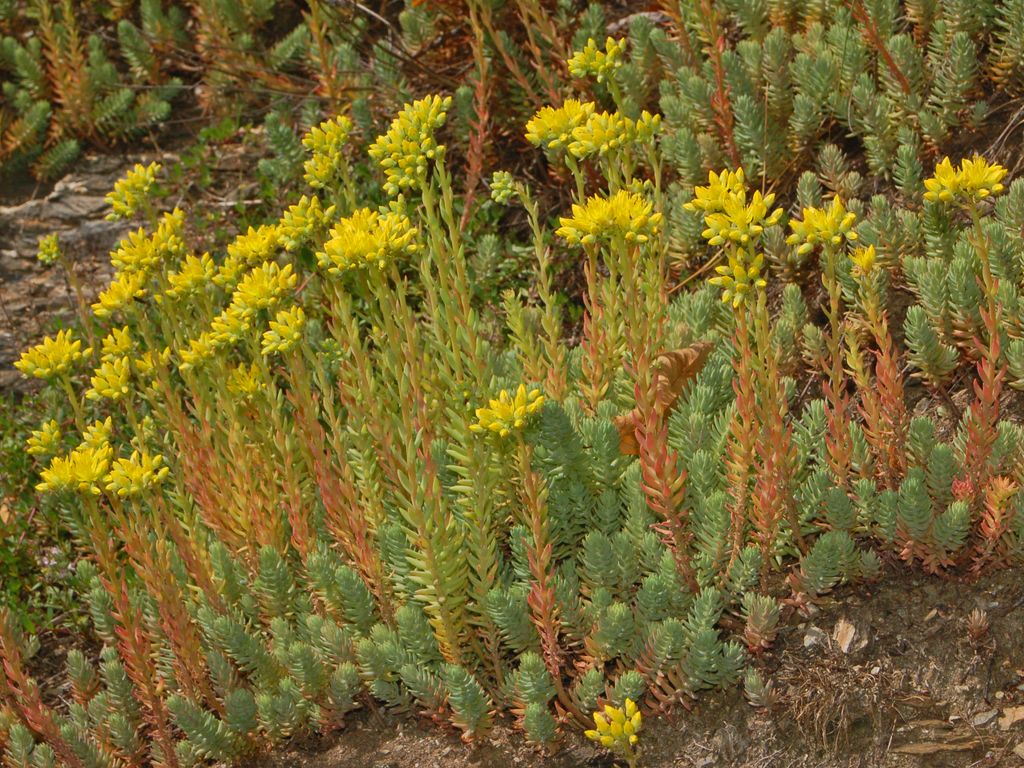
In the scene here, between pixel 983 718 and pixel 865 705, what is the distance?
9.9 inches

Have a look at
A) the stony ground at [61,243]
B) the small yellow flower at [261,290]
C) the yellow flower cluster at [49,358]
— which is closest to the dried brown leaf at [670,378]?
the small yellow flower at [261,290]

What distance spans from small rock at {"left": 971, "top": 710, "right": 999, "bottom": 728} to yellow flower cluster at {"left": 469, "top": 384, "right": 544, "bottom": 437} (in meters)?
1.19

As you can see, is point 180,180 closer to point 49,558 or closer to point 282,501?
point 49,558

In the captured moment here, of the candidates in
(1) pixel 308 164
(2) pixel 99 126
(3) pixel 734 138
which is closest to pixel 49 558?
(1) pixel 308 164

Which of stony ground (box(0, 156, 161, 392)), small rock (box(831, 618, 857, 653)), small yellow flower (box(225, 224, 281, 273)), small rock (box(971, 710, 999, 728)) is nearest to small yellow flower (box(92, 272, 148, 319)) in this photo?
small yellow flower (box(225, 224, 281, 273))

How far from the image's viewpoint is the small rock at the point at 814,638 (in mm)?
2729

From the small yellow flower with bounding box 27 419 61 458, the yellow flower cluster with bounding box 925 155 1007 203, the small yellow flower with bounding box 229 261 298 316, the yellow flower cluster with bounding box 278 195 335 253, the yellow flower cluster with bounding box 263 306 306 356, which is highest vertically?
the yellow flower cluster with bounding box 925 155 1007 203

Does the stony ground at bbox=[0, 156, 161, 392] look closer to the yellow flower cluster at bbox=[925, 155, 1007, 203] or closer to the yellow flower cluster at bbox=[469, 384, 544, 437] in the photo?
the yellow flower cluster at bbox=[469, 384, 544, 437]

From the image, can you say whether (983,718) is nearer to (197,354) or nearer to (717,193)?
(717,193)

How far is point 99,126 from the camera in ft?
18.4

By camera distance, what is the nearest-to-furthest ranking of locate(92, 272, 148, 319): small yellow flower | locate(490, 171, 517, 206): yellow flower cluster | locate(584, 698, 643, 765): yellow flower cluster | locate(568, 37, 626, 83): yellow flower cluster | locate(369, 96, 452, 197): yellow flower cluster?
locate(584, 698, 643, 765): yellow flower cluster
locate(369, 96, 452, 197): yellow flower cluster
locate(490, 171, 517, 206): yellow flower cluster
locate(92, 272, 148, 319): small yellow flower
locate(568, 37, 626, 83): yellow flower cluster

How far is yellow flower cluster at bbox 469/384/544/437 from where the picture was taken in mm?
2475

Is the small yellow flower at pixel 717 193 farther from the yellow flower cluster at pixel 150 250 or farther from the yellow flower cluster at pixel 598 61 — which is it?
the yellow flower cluster at pixel 150 250

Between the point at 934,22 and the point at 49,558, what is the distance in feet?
12.0
